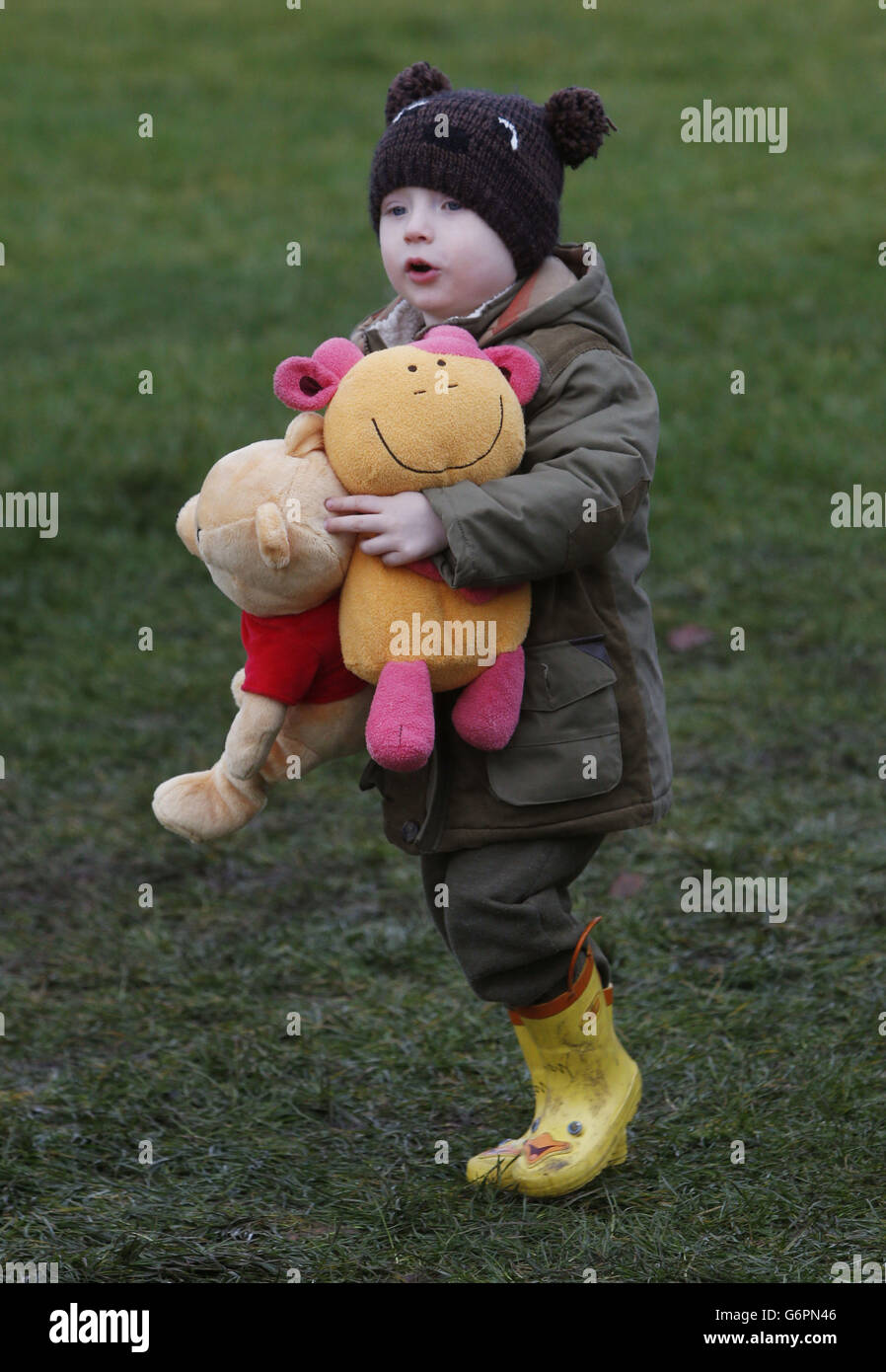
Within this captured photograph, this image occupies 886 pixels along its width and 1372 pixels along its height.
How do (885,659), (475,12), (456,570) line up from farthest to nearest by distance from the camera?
1. (475,12)
2. (885,659)
3. (456,570)

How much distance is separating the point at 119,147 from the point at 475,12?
9.96ft

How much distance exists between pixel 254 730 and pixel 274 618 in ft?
0.54

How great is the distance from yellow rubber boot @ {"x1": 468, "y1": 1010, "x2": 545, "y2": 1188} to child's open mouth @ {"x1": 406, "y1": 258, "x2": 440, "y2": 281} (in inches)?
46.2

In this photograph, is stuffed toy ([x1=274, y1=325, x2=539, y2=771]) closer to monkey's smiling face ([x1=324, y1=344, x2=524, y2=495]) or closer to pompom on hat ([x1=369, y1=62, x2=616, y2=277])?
monkey's smiling face ([x1=324, y1=344, x2=524, y2=495])

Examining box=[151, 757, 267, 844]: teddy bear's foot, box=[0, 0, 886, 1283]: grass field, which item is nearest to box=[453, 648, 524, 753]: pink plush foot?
box=[151, 757, 267, 844]: teddy bear's foot

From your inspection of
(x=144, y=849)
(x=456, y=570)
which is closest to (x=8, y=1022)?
(x=144, y=849)

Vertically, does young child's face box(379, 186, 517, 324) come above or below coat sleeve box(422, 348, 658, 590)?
above

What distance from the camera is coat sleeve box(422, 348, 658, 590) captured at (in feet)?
7.60

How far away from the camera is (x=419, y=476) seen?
237cm

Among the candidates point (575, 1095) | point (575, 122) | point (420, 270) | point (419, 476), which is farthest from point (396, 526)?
point (575, 1095)

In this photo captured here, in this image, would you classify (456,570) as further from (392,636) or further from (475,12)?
(475,12)

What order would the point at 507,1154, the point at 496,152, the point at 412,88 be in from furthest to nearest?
the point at 507,1154 → the point at 412,88 → the point at 496,152

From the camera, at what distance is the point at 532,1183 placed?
9.00 ft

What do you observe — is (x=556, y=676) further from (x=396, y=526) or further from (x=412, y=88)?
(x=412, y=88)
